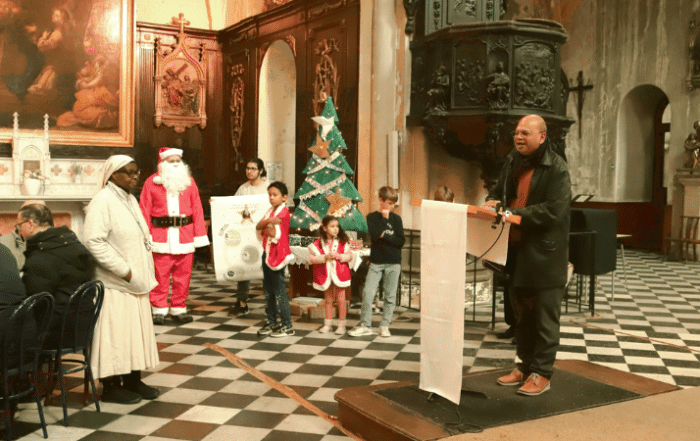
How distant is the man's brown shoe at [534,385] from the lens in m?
4.31

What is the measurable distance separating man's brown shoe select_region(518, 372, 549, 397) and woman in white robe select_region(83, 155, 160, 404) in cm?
235

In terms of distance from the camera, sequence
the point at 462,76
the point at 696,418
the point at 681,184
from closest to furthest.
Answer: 1. the point at 696,418
2. the point at 462,76
3. the point at 681,184

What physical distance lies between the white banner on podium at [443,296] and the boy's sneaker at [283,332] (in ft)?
9.01

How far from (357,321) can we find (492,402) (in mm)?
3312

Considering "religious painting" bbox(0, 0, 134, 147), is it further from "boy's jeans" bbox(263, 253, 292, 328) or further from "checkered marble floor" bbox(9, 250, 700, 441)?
"boy's jeans" bbox(263, 253, 292, 328)

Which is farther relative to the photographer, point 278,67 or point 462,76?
point 278,67

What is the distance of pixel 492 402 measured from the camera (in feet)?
13.8

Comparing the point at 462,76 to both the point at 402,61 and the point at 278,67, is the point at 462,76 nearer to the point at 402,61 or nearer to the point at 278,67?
the point at 402,61

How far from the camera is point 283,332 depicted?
6684mm

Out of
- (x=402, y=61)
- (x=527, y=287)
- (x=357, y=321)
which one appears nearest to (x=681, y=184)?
(x=402, y=61)

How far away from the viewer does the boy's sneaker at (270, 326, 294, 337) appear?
6.64 meters

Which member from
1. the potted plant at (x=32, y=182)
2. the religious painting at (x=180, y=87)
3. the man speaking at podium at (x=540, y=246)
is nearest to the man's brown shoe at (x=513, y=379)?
the man speaking at podium at (x=540, y=246)

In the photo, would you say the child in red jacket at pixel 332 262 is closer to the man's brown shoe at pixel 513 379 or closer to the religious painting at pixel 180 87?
the man's brown shoe at pixel 513 379

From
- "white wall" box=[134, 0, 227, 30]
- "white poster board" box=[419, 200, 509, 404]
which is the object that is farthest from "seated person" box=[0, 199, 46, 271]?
"white wall" box=[134, 0, 227, 30]
